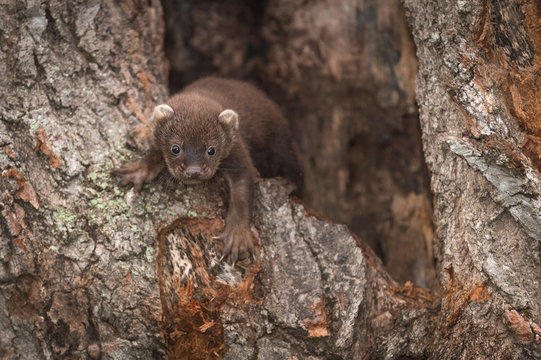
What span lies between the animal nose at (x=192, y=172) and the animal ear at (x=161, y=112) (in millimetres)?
484

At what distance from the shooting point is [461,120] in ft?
12.5

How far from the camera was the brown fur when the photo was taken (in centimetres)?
422

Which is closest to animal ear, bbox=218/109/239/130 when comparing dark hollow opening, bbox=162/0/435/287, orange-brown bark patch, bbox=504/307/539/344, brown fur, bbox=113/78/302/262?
brown fur, bbox=113/78/302/262

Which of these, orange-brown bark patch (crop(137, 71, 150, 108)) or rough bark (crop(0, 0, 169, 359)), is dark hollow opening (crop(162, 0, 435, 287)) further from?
rough bark (crop(0, 0, 169, 359))

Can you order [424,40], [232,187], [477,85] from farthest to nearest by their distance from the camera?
[232,187] → [424,40] → [477,85]

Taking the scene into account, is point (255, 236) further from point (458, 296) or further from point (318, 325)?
point (458, 296)

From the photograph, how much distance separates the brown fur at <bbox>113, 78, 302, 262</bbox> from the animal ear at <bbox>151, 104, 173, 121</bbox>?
2 centimetres

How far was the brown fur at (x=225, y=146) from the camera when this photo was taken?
422 cm

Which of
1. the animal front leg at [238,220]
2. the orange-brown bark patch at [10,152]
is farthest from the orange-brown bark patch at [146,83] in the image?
the orange-brown bark patch at [10,152]

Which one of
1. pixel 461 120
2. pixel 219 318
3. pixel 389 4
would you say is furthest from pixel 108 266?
pixel 389 4

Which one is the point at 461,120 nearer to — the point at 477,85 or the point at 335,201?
the point at 477,85

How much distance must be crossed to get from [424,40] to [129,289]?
8.29 ft

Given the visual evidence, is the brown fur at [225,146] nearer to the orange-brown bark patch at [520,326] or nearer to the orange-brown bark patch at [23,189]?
the orange-brown bark patch at [23,189]

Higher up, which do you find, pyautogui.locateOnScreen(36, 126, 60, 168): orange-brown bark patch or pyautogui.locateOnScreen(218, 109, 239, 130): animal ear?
pyautogui.locateOnScreen(218, 109, 239, 130): animal ear
